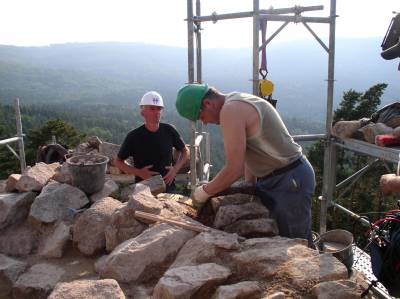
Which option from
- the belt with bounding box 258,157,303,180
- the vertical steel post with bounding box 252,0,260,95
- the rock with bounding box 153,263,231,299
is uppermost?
the vertical steel post with bounding box 252,0,260,95

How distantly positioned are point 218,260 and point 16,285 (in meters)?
1.87

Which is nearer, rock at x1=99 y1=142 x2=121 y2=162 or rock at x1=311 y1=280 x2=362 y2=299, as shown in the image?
rock at x1=311 y1=280 x2=362 y2=299

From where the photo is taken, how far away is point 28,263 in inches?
157

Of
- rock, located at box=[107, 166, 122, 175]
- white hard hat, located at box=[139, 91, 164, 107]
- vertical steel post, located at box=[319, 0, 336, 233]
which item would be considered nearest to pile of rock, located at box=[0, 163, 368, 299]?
white hard hat, located at box=[139, 91, 164, 107]

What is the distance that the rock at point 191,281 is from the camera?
2.48 meters

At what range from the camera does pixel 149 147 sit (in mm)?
5602

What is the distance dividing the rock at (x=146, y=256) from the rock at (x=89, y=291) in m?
0.46

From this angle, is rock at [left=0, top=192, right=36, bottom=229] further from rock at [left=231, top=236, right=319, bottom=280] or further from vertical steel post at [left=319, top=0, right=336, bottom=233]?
vertical steel post at [left=319, top=0, right=336, bottom=233]

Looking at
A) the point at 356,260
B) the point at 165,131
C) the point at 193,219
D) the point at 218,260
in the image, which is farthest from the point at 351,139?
the point at 218,260

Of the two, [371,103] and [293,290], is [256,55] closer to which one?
[293,290]

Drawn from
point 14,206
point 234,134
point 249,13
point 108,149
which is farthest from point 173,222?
point 108,149

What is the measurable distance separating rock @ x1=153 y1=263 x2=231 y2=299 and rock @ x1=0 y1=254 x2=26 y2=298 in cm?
183

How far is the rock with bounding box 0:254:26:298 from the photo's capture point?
371 centimetres

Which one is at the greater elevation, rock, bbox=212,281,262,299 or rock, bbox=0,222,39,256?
rock, bbox=212,281,262,299
